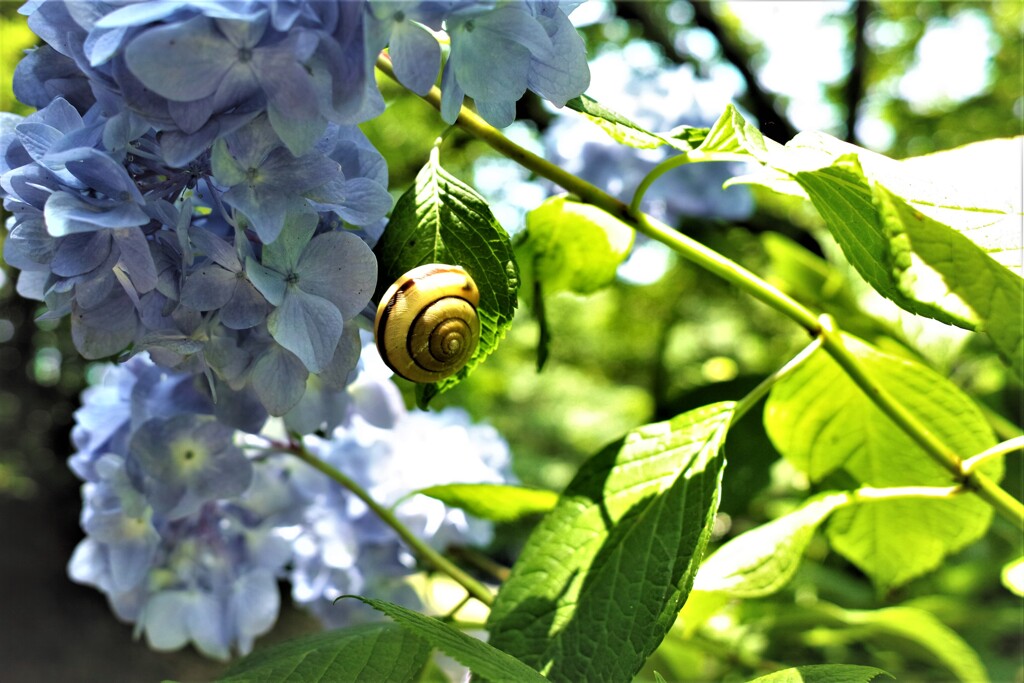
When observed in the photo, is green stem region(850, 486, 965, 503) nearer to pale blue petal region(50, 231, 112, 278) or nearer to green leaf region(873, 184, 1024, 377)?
green leaf region(873, 184, 1024, 377)

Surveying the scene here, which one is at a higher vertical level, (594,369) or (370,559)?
(370,559)

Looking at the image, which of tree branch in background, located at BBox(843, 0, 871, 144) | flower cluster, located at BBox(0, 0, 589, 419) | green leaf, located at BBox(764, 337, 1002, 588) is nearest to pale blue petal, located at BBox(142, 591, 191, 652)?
flower cluster, located at BBox(0, 0, 589, 419)

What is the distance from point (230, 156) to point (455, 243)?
0.30 ft

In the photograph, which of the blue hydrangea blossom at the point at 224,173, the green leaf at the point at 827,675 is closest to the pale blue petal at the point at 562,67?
the blue hydrangea blossom at the point at 224,173

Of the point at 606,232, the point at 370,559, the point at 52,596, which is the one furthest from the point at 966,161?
the point at 52,596

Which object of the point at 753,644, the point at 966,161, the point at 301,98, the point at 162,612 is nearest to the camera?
the point at 301,98

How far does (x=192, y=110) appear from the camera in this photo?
11.0 inches

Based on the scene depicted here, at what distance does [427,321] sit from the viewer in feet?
1.02

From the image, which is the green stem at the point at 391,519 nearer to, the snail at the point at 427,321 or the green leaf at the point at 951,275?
the snail at the point at 427,321

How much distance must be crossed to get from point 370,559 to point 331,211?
30 cm

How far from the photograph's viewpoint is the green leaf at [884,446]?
480mm

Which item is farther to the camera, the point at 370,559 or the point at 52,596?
the point at 52,596

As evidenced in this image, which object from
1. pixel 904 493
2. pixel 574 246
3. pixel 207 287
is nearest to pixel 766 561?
pixel 904 493

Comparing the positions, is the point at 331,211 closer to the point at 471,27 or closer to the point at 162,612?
the point at 471,27
